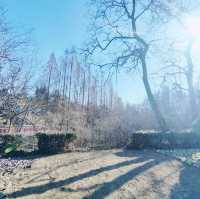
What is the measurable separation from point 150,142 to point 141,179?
22.6 ft

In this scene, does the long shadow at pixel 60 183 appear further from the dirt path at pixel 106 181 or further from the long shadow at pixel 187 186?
the long shadow at pixel 187 186

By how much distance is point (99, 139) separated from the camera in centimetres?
1603

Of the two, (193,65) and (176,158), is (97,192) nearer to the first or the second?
(176,158)

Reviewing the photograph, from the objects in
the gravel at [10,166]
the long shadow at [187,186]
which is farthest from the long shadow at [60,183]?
the gravel at [10,166]

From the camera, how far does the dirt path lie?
544 cm

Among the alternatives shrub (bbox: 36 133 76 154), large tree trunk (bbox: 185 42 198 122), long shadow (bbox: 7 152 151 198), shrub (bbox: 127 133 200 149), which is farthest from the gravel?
large tree trunk (bbox: 185 42 198 122)

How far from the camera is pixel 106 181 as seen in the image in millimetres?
6406

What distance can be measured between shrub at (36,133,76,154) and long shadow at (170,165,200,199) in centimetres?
645

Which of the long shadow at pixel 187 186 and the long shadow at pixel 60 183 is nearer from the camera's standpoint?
the long shadow at pixel 60 183

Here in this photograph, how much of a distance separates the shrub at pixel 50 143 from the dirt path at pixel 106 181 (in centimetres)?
381

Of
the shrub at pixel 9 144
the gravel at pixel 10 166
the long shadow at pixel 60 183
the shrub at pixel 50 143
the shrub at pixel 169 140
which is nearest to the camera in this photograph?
the long shadow at pixel 60 183

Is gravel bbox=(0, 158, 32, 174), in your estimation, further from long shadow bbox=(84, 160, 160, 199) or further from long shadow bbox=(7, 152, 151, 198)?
long shadow bbox=(84, 160, 160, 199)

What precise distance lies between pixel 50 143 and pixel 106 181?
Answer: 660 cm

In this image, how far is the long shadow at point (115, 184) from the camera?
17.7 feet
